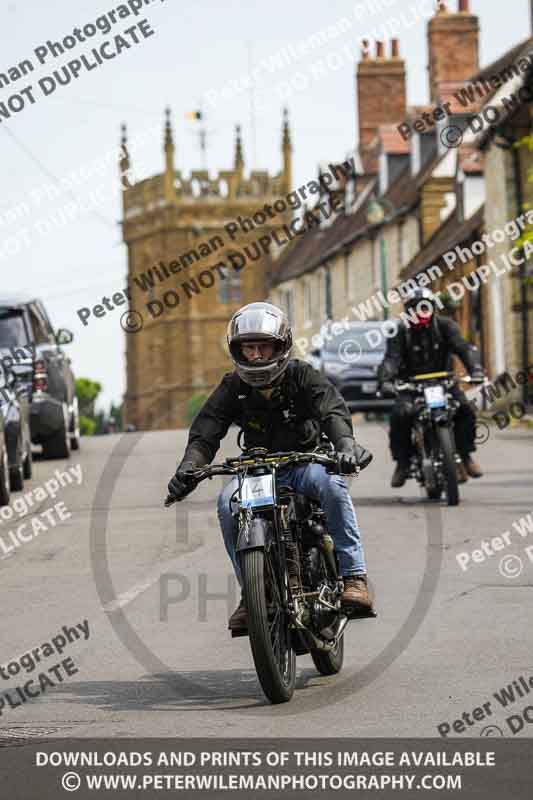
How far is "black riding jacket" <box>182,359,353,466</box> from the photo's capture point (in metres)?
7.30

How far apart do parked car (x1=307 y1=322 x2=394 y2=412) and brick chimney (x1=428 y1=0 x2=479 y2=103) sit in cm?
2016

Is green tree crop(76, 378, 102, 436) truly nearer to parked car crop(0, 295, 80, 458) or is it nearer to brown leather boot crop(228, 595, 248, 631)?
parked car crop(0, 295, 80, 458)

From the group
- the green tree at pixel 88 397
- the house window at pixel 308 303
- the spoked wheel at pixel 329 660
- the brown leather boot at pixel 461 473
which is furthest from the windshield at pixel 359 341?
the green tree at pixel 88 397

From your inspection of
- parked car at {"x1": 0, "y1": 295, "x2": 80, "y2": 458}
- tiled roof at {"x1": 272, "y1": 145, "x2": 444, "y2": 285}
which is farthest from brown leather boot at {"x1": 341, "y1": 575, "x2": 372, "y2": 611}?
tiled roof at {"x1": 272, "y1": 145, "x2": 444, "y2": 285}

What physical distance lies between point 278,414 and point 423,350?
8241mm

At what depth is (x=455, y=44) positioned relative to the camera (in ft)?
183

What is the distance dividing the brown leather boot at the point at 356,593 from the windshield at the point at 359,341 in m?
28.3

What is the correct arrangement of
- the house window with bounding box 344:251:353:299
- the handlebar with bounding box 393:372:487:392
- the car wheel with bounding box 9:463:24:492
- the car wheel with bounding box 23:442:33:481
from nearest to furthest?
1. the handlebar with bounding box 393:372:487:392
2. the car wheel with bounding box 9:463:24:492
3. the car wheel with bounding box 23:442:33:481
4. the house window with bounding box 344:251:353:299

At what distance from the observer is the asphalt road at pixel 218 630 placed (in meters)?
6.60

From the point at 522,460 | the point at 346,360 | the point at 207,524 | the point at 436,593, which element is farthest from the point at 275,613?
the point at 346,360

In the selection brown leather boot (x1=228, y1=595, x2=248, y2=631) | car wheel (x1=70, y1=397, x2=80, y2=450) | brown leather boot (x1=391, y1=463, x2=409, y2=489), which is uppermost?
car wheel (x1=70, y1=397, x2=80, y2=450)

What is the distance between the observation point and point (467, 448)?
51.2 feet

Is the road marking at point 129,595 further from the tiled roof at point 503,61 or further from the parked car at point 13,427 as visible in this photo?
the tiled roof at point 503,61

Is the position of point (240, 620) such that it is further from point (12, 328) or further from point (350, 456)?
point (12, 328)
